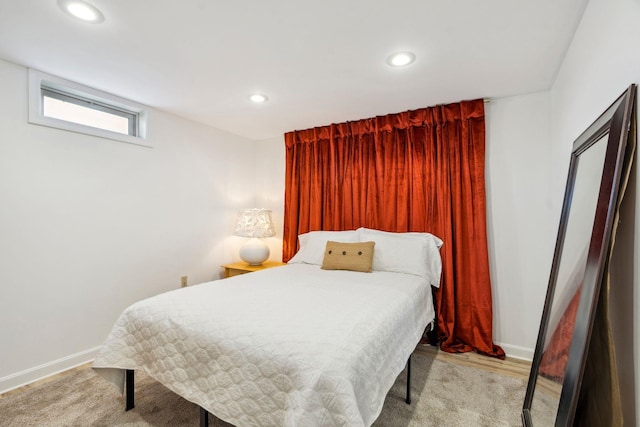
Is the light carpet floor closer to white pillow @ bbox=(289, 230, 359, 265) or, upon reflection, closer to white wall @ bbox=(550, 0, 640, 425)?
white wall @ bbox=(550, 0, 640, 425)

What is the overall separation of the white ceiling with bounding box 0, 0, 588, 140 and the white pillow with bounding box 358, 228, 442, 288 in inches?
49.7

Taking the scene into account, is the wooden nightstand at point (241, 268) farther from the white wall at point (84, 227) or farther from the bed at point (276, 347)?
the bed at point (276, 347)

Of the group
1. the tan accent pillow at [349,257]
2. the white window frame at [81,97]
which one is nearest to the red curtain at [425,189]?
the tan accent pillow at [349,257]

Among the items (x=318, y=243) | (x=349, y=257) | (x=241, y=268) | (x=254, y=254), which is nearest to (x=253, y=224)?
(x=254, y=254)

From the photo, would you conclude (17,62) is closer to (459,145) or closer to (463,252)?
(459,145)

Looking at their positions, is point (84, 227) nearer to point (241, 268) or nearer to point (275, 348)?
point (241, 268)

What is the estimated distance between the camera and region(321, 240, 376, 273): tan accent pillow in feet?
8.48

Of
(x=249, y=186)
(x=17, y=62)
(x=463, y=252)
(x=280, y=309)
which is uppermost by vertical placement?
(x=17, y=62)

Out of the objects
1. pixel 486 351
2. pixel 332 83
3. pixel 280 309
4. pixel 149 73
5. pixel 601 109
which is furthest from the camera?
pixel 486 351

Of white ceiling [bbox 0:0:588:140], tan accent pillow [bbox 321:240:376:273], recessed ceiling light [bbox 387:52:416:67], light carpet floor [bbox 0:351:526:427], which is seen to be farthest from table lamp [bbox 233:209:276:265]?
recessed ceiling light [bbox 387:52:416:67]

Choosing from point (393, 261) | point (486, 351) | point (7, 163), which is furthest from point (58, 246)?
point (486, 351)

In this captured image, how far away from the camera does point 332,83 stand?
7.73ft

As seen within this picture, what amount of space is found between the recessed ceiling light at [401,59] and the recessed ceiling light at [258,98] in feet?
3.80

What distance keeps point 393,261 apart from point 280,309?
1347 millimetres
